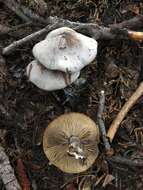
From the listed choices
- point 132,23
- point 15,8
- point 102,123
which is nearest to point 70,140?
point 102,123

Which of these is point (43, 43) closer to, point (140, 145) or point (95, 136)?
point (95, 136)

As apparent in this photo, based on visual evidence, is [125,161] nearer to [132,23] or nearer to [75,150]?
[75,150]

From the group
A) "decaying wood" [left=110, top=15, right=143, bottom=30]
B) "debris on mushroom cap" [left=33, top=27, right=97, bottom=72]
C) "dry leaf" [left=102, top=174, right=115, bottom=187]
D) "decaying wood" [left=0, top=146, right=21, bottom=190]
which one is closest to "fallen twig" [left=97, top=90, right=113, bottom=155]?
"dry leaf" [left=102, top=174, right=115, bottom=187]

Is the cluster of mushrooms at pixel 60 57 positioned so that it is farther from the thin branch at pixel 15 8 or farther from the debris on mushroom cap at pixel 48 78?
the thin branch at pixel 15 8

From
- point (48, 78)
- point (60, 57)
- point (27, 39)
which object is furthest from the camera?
point (27, 39)

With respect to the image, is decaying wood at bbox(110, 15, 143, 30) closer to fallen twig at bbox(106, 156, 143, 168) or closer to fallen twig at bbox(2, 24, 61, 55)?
fallen twig at bbox(2, 24, 61, 55)

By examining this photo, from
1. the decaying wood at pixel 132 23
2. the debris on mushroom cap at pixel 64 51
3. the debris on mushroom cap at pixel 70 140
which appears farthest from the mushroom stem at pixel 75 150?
the decaying wood at pixel 132 23
